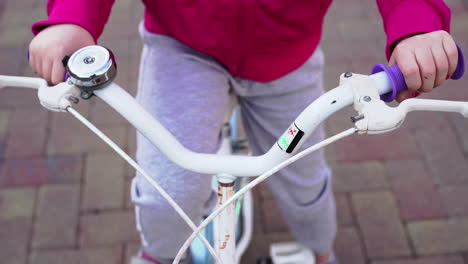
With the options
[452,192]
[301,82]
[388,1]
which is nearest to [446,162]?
[452,192]

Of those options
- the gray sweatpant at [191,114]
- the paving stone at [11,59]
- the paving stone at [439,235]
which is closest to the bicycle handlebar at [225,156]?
the gray sweatpant at [191,114]

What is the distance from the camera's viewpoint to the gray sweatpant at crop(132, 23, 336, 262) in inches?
42.5

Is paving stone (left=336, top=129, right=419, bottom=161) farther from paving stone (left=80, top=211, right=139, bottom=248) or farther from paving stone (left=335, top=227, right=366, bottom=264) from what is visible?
paving stone (left=80, top=211, right=139, bottom=248)

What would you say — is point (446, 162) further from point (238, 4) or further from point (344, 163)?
point (238, 4)

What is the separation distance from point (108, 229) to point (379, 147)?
107cm

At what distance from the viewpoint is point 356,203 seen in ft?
6.12

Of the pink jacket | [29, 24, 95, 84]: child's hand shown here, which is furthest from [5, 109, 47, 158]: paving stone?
[29, 24, 95, 84]: child's hand

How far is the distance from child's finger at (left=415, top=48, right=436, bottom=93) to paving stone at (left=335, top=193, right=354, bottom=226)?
109cm

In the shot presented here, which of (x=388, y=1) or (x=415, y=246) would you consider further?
(x=415, y=246)

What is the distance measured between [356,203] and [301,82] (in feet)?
2.71

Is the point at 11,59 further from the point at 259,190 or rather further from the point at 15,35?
the point at 259,190

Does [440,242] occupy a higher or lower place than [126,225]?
higher

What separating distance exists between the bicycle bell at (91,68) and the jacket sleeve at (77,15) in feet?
0.48

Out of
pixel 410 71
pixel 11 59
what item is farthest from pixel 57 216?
pixel 410 71
